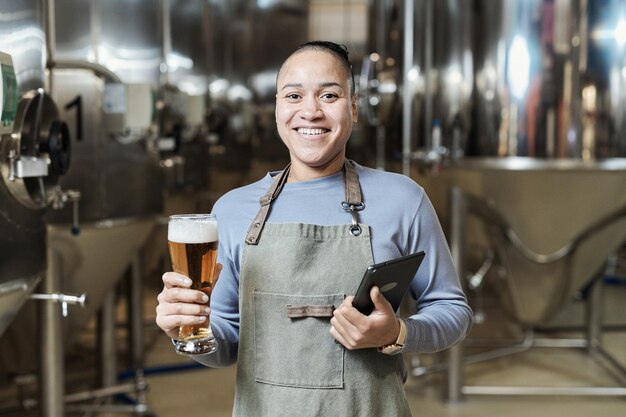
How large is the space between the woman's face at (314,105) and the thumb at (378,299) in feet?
0.91

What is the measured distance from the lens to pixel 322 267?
1.27m

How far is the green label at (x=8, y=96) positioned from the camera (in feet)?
5.23

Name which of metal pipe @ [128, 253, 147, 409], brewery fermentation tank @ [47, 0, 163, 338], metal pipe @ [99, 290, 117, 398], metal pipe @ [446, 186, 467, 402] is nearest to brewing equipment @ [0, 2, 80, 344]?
brewery fermentation tank @ [47, 0, 163, 338]

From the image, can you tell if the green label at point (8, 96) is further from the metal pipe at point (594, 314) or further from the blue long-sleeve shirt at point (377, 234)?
the metal pipe at point (594, 314)

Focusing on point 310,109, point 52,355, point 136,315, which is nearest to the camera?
point 310,109

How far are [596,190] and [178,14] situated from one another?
224 centimetres

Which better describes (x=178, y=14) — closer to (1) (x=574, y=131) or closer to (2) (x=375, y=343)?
(1) (x=574, y=131)

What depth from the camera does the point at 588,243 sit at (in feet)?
11.5

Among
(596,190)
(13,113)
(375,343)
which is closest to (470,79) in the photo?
(596,190)

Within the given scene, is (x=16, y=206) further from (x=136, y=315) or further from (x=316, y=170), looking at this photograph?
(x=136, y=315)

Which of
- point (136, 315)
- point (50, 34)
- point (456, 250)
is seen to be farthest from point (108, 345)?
point (456, 250)

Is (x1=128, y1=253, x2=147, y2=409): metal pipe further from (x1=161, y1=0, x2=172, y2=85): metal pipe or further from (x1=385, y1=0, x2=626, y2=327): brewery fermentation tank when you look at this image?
(x1=385, y1=0, x2=626, y2=327): brewery fermentation tank

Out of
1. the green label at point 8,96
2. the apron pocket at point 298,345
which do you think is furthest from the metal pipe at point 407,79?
the apron pocket at point 298,345

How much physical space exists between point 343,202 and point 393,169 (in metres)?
3.06
